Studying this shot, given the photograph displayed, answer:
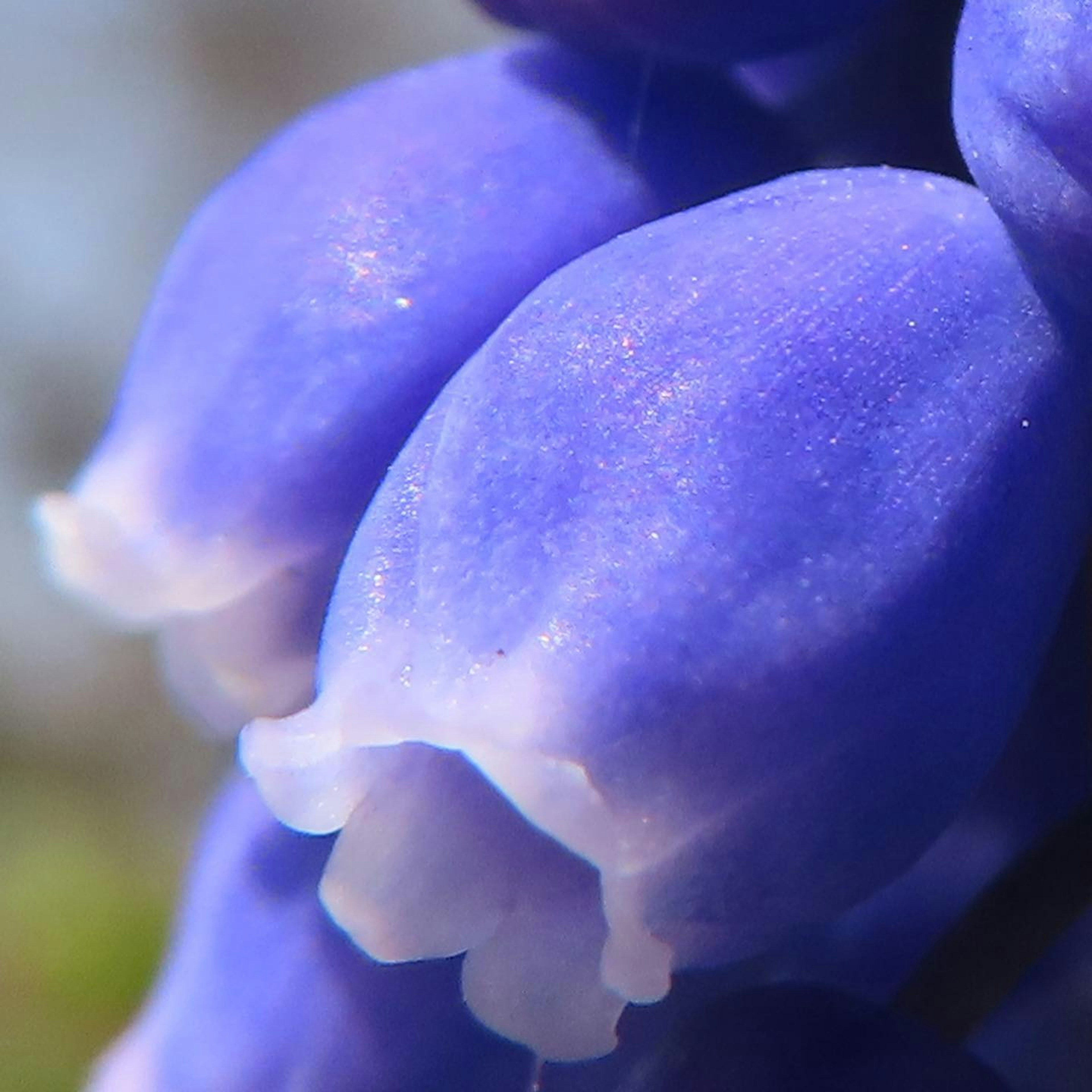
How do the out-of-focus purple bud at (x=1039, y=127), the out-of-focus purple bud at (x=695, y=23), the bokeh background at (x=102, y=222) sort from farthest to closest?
the bokeh background at (x=102, y=222)
the out-of-focus purple bud at (x=695, y=23)
the out-of-focus purple bud at (x=1039, y=127)

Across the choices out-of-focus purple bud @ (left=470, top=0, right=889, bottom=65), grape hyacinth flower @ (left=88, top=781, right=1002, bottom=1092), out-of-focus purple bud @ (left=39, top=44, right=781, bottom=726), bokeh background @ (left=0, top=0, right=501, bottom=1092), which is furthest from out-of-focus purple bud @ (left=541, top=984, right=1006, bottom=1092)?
bokeh background @ (left=0, top=0, right=501, bottom=1092)

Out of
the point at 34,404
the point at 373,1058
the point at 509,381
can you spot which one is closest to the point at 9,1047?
the point at 373,1058

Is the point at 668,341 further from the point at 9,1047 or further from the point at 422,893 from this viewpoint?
the point at 9,1047

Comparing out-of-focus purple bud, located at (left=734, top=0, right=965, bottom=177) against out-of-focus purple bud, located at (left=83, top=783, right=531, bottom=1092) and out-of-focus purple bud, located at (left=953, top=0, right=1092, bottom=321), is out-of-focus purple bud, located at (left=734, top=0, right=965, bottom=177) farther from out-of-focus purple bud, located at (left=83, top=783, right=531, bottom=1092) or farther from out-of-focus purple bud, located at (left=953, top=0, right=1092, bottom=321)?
out-of-focus purple bud, located at (left=83, top=783, right=531, bottom=1092)

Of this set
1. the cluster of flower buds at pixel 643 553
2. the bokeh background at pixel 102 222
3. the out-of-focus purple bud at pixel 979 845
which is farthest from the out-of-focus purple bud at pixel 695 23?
the bokeh background at pixel 102 222

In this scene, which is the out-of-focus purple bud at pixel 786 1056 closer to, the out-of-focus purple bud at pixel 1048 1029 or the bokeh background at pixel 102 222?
the out-of-focus purple bud at pixel 1048 1029

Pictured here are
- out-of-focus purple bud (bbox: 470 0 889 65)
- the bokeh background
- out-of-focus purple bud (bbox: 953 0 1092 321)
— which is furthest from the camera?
the bokeh background

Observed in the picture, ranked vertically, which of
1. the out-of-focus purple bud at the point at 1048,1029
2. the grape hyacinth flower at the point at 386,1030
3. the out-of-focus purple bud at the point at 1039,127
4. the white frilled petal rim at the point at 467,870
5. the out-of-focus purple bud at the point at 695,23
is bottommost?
the out-of-focus purple bud at the point at 1048,1029
